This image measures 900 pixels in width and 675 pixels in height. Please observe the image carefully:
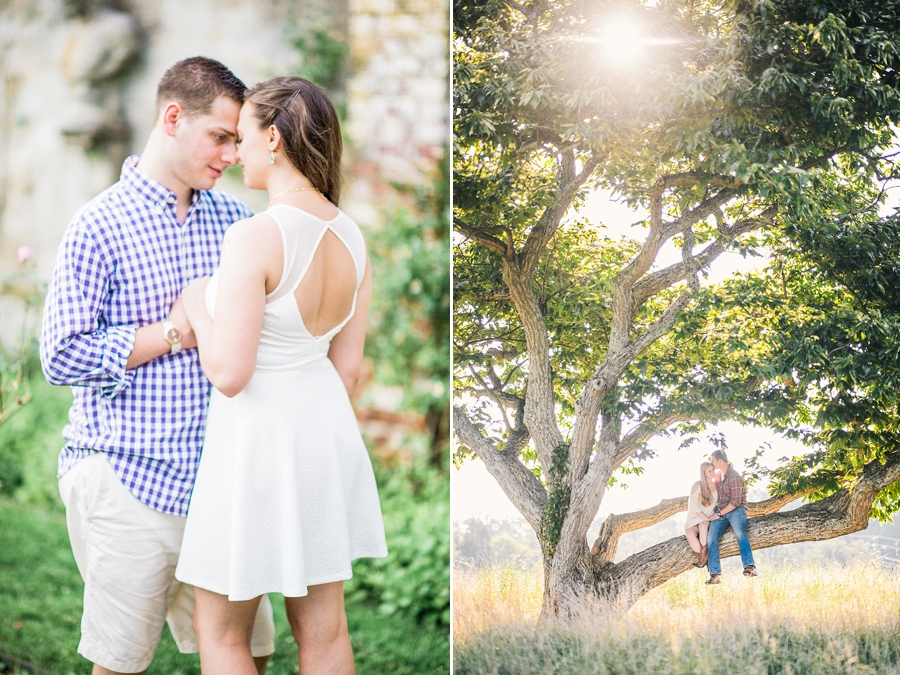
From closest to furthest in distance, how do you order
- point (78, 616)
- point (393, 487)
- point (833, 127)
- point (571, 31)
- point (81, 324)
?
point (81, 324), point (833, 127), point (571, 31), point (78, 616), point (393, 487)

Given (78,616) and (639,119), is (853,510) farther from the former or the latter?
(78,616)

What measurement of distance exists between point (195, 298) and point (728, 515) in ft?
5.78

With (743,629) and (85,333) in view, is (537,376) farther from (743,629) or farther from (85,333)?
(85,333)

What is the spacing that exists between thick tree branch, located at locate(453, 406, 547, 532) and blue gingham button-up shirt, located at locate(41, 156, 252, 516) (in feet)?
3.54

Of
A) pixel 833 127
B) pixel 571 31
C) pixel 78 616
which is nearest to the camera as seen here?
pixel 833 127

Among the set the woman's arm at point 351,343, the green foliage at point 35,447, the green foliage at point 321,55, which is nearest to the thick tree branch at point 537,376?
the woman's arm at point 351,343

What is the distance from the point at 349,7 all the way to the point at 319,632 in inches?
116

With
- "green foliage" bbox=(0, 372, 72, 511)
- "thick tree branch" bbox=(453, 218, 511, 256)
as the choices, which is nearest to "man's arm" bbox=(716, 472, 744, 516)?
"thick tree branch" bbox=(453, 218, 511, 256)

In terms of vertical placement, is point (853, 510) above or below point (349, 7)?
below

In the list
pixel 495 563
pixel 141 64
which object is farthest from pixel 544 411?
pixel 141 64

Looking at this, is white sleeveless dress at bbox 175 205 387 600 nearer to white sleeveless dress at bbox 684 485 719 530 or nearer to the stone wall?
white sleeveless dress at bbox 684 485 719 530

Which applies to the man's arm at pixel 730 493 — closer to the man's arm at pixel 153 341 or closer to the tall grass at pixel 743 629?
the tall grass at pixel 743 629

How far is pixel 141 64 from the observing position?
13.1ft

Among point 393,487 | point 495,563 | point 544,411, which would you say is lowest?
point 495,563
